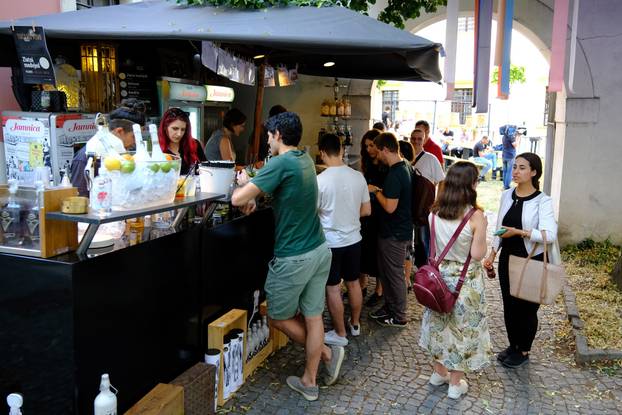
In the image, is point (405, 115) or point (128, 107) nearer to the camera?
point (128, 107)

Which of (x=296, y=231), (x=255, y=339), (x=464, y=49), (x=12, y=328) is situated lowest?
(x=255, y=339)

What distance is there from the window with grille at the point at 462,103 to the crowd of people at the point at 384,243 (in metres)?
25.9

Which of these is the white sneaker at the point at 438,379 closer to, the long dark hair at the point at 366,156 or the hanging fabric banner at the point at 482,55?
the long dark hair at the point at 366,156

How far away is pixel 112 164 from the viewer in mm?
2762

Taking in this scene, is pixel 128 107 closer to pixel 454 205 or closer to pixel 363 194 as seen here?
pixel 363 194

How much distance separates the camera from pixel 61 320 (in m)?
2.69

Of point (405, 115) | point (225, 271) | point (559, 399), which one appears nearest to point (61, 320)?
point (225, 271)

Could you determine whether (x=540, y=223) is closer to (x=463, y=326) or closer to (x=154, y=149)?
(x=463, y=326)

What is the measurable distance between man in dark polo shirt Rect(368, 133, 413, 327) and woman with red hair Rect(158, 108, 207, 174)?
5.53ft

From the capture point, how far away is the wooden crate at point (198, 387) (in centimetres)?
333

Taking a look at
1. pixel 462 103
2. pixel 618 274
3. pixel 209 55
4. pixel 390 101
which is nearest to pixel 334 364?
pixel 209 55

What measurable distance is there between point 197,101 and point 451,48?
11.3 ft

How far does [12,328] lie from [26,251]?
1.39 ft

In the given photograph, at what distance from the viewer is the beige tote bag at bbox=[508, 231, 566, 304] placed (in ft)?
13.5
